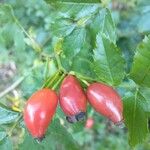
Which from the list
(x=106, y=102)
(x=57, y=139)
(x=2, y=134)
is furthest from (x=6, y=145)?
(x=106, y=102)

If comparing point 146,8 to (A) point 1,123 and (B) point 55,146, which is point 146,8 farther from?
(A) point 1,123

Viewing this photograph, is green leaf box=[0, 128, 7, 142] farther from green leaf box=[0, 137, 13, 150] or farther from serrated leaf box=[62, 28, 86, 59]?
serrated leaf box=[62, 28, 86, 59]

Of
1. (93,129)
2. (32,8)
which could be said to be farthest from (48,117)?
(93,129)

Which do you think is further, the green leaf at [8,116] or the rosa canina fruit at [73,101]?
the green leaf at [8,116]

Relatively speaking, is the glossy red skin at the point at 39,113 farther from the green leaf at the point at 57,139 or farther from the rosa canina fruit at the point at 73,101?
the green leaf at the point at 57,139

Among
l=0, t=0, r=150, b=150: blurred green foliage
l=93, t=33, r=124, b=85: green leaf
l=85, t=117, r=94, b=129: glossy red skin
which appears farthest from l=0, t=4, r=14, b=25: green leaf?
l=85, t=117, r=94, b=129: glossy red skin

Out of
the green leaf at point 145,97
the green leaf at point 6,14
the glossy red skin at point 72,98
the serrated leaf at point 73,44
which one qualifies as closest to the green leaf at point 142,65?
the green leaf at point 145,97
